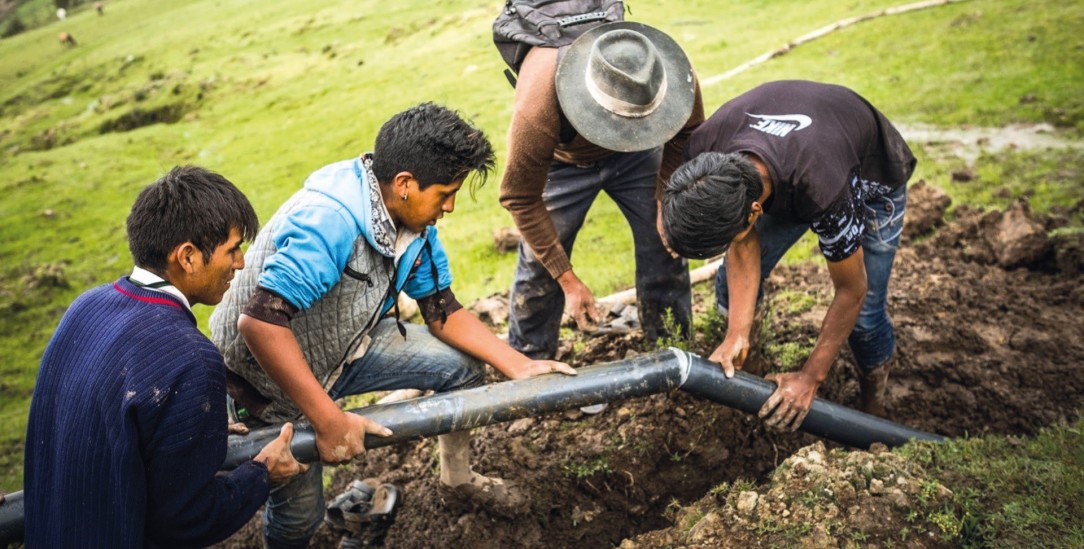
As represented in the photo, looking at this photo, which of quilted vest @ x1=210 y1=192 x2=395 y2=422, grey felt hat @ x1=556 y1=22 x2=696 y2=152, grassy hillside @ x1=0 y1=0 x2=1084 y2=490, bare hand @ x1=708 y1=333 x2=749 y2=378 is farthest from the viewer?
grassy hillside @ x1=0 y1=0 x2=1084 y2=490

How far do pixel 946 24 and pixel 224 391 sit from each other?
13.3 m

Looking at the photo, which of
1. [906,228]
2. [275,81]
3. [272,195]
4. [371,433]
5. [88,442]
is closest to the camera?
[88,442]

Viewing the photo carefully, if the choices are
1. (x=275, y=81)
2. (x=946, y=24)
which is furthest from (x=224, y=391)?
(x=275, y=81)

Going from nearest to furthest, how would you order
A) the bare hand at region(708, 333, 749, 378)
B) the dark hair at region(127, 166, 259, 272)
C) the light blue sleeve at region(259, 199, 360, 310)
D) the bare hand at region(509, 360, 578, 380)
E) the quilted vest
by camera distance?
the dark hair at region(127, 166, 259, 272) < the light blue sleeve at region(259, 199, 360, 310) < the quilted vest < the bare hand at region(509, 360, 578, 380) < the bare hand at region(708, 333, 749, 378)

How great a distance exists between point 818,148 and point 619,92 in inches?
34.5

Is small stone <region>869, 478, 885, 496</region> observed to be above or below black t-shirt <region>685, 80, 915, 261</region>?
below

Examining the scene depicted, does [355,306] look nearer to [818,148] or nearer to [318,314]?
[318,314]

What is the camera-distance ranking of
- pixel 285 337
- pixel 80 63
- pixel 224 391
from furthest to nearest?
pixel 80 63
pixel 285 337
pixel 224 391

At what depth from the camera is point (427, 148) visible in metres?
2.68

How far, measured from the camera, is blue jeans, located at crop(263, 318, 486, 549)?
3.09m

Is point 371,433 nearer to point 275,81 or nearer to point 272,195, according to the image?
point 272,195

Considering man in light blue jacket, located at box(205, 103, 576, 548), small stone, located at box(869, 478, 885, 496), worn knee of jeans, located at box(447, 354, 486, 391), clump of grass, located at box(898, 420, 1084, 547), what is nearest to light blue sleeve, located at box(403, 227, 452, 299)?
man in light blue jacket, located at box(205, 103, 576, 548)

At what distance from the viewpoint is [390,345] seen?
10.5 feet

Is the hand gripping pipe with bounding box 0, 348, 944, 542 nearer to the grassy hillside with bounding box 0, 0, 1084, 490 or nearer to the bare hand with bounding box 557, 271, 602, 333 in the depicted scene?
the bare hand with bounding box 557, 271, 602, 333
